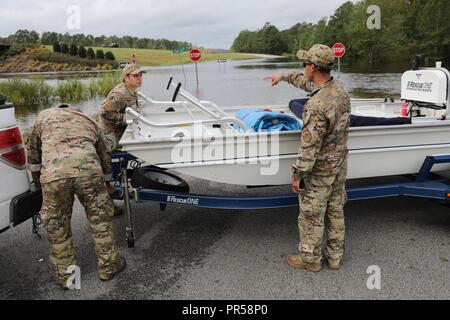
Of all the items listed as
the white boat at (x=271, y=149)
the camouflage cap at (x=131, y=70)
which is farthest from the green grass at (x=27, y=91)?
the white boat at (x=271, y=149)

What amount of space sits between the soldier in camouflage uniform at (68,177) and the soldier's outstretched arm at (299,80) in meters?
1.99

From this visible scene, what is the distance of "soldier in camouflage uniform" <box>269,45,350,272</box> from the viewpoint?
2.79m

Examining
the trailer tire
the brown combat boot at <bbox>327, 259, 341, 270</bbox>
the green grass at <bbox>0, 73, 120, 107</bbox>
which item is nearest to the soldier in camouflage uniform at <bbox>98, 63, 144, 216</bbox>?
the trailer tire

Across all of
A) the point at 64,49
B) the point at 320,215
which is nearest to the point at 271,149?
the point at 320,215

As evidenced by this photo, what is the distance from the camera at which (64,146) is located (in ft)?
8.89

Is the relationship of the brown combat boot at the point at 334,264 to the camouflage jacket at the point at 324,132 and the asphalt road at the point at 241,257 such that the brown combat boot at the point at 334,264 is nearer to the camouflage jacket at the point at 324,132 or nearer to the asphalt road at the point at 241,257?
the asphalt road at the point at 241,257

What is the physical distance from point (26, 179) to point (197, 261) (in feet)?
5.04

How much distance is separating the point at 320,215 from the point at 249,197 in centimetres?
70

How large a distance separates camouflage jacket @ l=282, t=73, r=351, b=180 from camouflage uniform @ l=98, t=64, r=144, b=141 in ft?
6.47

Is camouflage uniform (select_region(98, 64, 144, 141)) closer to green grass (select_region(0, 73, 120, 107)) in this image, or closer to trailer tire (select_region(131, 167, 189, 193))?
trailer tire (select_region(131, 167, 189, 193))

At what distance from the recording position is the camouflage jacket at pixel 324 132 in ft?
9.07

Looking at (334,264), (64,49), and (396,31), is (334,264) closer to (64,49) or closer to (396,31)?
(64,49)

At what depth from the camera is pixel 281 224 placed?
13.1ft
